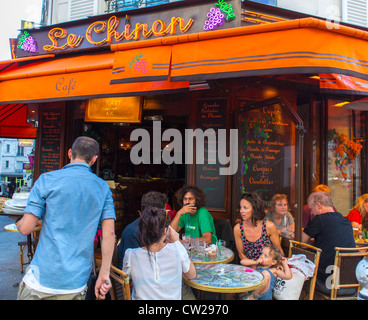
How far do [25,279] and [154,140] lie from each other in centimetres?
980

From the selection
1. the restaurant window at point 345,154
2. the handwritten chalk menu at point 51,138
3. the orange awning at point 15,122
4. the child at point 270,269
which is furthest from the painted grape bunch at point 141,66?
the orange awning at point 15,122

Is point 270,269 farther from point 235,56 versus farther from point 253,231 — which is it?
point 235,56

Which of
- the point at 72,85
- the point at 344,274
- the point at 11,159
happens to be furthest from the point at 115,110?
the point at 11,159

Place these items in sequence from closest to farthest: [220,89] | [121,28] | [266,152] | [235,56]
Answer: [235,56] < [220,89] < [121,28] < [266,152]

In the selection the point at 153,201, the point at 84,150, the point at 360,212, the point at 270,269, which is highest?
the point at 84,150

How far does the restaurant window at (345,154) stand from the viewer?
6.48 m

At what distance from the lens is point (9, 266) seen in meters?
5.38

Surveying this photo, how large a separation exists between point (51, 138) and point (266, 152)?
15.4ft

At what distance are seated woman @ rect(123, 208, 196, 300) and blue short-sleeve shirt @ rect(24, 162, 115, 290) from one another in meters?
0.39

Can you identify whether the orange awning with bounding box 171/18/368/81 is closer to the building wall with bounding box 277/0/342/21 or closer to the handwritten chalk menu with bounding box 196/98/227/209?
the handwritten chalk menu with bounding box 196/98/227/209

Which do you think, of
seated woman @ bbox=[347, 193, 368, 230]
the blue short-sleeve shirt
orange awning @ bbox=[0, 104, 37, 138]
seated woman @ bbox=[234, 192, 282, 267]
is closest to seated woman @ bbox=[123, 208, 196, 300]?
the blue short-sleeve shirt

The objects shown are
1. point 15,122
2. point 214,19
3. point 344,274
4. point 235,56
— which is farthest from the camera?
point 15,122
